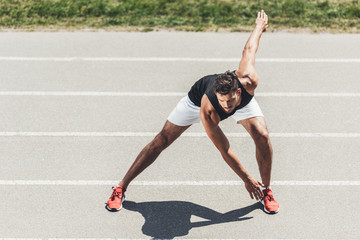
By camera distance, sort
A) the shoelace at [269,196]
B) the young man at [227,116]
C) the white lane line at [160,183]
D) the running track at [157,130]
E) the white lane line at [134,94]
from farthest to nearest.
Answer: the white lane line at [134,94] → the white lane line at [160,183] → the shoelace at [269,196] → the running track at [157,130] → the young man at [227,116]

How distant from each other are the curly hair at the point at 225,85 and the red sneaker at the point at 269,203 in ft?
4.93

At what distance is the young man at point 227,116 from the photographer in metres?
5.21

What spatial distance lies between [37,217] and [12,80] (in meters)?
3.80

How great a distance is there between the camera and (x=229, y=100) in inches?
200

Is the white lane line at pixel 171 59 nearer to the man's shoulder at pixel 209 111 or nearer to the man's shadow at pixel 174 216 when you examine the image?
the man's shadow at pixel 174 216

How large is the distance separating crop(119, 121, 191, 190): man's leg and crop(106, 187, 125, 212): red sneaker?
77 mm

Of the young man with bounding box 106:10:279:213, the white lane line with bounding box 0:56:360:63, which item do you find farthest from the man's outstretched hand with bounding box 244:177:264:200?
the white lane line with bounding box 0:56:360:63

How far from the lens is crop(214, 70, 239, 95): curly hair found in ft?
16.4

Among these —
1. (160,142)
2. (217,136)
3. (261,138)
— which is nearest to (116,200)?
(160,142)

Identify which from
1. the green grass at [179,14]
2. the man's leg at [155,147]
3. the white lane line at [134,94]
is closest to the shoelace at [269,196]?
the man's leg at [155,147]

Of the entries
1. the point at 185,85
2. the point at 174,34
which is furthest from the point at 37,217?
the point at 174,34

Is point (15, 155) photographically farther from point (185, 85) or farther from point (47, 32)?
point (47, 32)

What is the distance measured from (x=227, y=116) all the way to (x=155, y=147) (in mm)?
999

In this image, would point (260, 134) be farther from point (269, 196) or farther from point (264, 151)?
point (269, 196)
